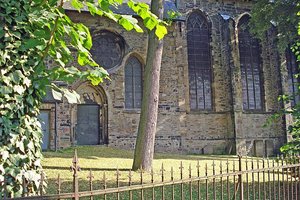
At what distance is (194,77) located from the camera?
781 inches

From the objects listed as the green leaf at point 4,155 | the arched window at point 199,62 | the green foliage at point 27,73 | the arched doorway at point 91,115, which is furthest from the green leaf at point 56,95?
the arched window at point 199,62

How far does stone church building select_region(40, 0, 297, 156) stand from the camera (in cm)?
1728

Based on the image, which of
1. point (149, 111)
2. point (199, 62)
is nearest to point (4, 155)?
point (149, 111)

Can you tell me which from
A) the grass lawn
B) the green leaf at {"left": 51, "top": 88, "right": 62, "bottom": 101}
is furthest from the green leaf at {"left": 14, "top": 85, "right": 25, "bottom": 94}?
the grass lawn

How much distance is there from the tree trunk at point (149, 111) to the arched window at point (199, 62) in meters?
9.41

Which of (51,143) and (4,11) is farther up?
(4,11)

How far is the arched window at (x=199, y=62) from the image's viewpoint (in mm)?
19766

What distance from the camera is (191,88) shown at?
64.6ft

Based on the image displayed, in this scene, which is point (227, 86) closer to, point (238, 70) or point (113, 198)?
point (238, 70)

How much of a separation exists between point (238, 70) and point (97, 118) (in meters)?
8.50

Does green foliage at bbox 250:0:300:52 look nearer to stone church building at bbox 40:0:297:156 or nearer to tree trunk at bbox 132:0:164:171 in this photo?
stone church building at bbox 40:0:297:156

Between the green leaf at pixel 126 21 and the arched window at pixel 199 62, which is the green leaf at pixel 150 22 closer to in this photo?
the green leaf at pixel 126 21

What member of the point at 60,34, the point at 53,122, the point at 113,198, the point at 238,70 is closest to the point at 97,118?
the point at 53,122

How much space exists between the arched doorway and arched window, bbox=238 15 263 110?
8.58 m
